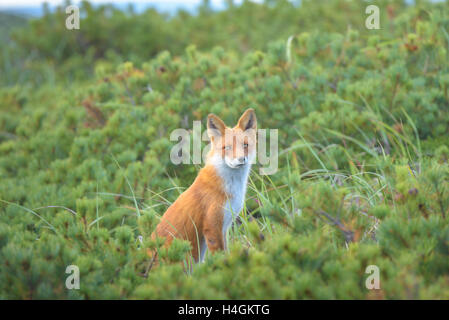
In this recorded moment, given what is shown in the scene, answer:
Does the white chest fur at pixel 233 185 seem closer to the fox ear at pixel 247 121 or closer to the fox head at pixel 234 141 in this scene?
the fox head at pixel 234 141

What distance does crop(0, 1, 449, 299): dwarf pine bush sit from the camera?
274cm

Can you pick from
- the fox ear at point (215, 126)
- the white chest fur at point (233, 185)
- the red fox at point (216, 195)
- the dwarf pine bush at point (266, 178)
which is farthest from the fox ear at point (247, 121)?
the dwarf pine bush at point (266, 178)

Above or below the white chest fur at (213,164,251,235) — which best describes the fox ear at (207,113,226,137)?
above

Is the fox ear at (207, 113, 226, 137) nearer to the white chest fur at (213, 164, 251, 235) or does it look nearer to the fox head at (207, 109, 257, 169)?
the fox head at (207, 109, 257, 169)

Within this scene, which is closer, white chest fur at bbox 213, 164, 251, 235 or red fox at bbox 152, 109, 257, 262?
red fox at bbox 152, 109, 257, 262

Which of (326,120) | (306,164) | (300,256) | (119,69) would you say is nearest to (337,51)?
(326,120)

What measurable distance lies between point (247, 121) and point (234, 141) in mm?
213

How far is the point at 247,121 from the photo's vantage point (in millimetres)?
3855

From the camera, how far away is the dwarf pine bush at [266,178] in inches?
108

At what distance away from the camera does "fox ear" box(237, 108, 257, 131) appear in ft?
12.5

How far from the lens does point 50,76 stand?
12.1 meters

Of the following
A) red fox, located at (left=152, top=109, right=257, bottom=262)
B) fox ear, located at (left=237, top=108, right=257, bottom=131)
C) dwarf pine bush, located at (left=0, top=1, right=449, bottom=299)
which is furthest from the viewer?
fox ear, located at (left=237, top=108, right=257, bottom=131)

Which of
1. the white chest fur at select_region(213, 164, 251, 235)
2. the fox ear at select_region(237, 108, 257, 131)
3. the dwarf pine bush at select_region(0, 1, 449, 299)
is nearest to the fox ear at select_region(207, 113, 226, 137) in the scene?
the fox ear at select_region(237, 108, 257, 131)

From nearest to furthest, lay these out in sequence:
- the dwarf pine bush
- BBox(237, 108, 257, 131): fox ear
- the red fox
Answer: the dwarf pine bush < the red fox < BBox(237, 108, 257, 131): fox ear
